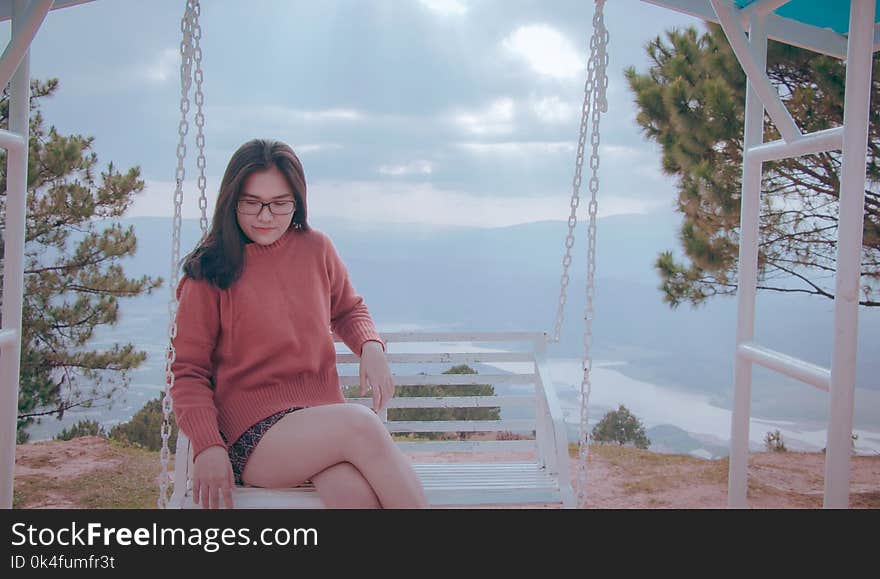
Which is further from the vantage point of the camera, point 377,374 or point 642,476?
point 642,476

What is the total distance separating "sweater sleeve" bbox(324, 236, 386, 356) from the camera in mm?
2213

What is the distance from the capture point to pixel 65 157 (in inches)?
206

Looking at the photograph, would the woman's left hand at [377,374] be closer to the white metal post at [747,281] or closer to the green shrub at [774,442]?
the white metal post at [747,281]

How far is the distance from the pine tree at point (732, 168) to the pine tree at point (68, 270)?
390cm

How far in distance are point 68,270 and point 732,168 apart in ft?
15.6

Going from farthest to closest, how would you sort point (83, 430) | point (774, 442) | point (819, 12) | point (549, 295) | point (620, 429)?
point (549, 295) < point (620, 429) < point (774, 442) < point (83, 430) < point (819, 12)

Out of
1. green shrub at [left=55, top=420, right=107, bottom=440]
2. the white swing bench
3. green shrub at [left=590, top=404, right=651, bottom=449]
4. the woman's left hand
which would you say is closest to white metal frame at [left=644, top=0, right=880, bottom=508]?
the white swing bench

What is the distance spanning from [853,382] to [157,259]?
16.2ft

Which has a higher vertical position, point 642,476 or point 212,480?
point 212,480

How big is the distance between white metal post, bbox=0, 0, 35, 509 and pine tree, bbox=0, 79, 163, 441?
3.45 metres

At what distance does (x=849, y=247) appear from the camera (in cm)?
167

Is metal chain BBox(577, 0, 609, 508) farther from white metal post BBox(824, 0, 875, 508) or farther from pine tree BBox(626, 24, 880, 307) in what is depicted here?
pine tree BBox(626, 24, 880, 307)

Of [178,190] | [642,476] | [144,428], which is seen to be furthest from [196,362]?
[144,428]

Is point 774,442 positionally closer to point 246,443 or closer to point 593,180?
point 593,180
